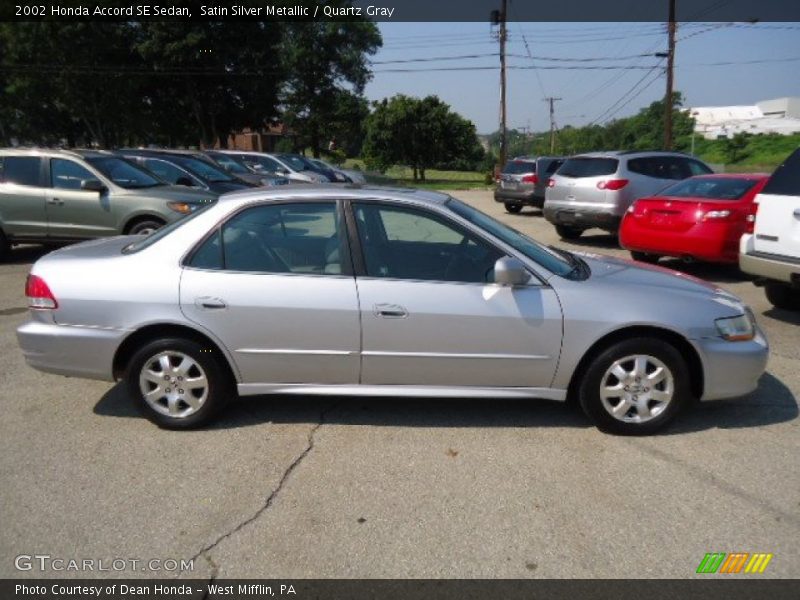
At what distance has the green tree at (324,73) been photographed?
4334 cm

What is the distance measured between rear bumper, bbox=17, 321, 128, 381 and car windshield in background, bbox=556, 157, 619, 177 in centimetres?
929

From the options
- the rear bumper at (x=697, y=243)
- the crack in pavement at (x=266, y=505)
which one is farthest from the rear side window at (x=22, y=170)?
the rear bumper at (x=697, y=243)

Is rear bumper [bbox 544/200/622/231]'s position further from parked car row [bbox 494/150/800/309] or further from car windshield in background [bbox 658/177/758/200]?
car windshield in background [bbox 658/177/758/200]

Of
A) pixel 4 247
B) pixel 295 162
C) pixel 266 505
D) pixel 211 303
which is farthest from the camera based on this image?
pixel 295 162

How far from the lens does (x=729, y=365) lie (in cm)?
374

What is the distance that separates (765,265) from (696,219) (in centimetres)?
223

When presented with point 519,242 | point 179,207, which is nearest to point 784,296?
point 519,242

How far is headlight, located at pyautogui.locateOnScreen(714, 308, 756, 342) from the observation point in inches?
147

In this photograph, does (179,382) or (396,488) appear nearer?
(396,488)

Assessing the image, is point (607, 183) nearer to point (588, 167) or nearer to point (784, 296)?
point (588, 167)

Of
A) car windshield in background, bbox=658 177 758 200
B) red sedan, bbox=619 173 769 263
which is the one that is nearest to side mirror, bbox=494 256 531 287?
red sedan, bbox=619 173 769 263

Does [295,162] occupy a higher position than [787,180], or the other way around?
[295,162]
